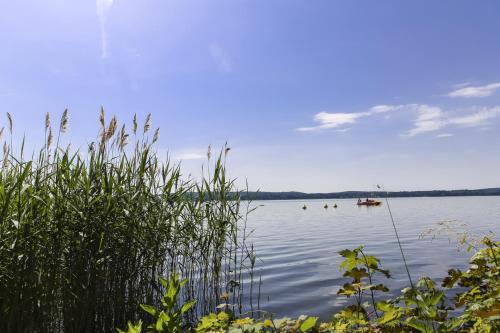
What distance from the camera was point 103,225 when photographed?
5.90 meters

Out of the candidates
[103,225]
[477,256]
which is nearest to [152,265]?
[103,225]

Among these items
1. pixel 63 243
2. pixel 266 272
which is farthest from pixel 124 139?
pixel 266 272

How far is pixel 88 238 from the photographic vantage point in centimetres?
586

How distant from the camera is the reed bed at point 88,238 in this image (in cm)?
501

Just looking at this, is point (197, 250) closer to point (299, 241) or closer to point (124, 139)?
point (124, 139)

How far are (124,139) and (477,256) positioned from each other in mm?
6192

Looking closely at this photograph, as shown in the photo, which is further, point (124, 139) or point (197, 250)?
point (197, 250)

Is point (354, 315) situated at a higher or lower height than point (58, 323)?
A: higher

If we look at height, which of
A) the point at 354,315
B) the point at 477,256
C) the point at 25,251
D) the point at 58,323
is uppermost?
the point at 25,251

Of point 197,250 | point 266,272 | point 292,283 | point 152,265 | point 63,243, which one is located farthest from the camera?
point 266,272

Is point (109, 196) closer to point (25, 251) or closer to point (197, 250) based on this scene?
point (25, 251)

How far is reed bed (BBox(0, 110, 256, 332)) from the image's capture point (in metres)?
5.01

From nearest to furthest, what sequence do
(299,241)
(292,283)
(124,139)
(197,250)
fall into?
(124,139), (197,250), (292,283), (299,241)

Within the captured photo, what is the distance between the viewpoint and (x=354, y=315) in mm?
3840
